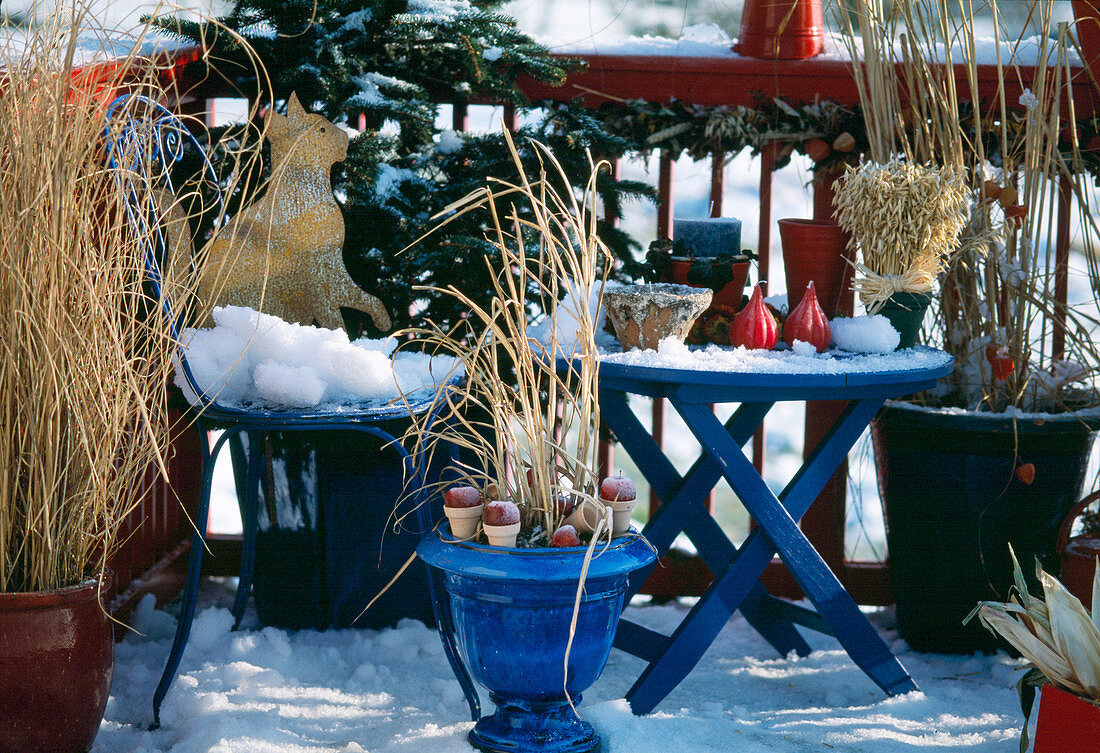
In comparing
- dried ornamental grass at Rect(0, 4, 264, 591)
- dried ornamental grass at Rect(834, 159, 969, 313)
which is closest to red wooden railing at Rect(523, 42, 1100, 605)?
dried ornamental grass at Rect(834, 159, 969, 313)

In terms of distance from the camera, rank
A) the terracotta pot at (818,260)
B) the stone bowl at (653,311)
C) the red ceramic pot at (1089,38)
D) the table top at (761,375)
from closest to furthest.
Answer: the table top at (761,375), the stone bowl at (653,311), the terracotta pot at (818,260), the red ceramic pot at (1089,38)

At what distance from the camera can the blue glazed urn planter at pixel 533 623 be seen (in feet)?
5.51

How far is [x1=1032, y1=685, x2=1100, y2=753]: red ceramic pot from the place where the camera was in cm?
155

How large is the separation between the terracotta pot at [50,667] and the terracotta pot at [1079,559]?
6.00ft

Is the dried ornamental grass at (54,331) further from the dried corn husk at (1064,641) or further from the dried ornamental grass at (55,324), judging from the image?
the dried corn husk at (1064,641)

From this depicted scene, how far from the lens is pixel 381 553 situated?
243cm

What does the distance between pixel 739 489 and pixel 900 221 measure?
63cm

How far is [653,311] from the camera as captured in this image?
2096 mm

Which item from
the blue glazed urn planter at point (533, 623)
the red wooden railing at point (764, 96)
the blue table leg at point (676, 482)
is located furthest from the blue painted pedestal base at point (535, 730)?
the red wooden railing at point (764, 96)

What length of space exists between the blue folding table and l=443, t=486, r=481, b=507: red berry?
0.39 metres

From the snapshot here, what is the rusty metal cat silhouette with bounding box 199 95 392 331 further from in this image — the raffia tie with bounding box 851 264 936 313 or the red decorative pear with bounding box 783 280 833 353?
the raffia tie with bounding box 851 264 936 313

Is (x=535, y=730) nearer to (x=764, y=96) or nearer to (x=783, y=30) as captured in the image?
(x=764, y=96)

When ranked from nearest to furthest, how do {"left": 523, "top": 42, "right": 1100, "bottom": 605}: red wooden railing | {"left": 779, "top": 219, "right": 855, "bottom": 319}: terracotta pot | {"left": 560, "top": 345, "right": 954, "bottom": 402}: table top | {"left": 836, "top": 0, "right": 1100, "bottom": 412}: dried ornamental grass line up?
{"left": 560, "top": 345, "right": 954, "bottom": 402}: table top → {"left": 779, "top": 219, "right": 855, "bottom": 319}: terracotta pot → {"left": 836, "top": 0, "right": 1100, "bottom": 412}: dried ornamental grass → {"left": 523, "top": 42, "right": 1100, "bottom": 605}: red wooden railing

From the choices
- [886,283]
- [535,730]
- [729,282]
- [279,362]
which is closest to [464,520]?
[535,730]
